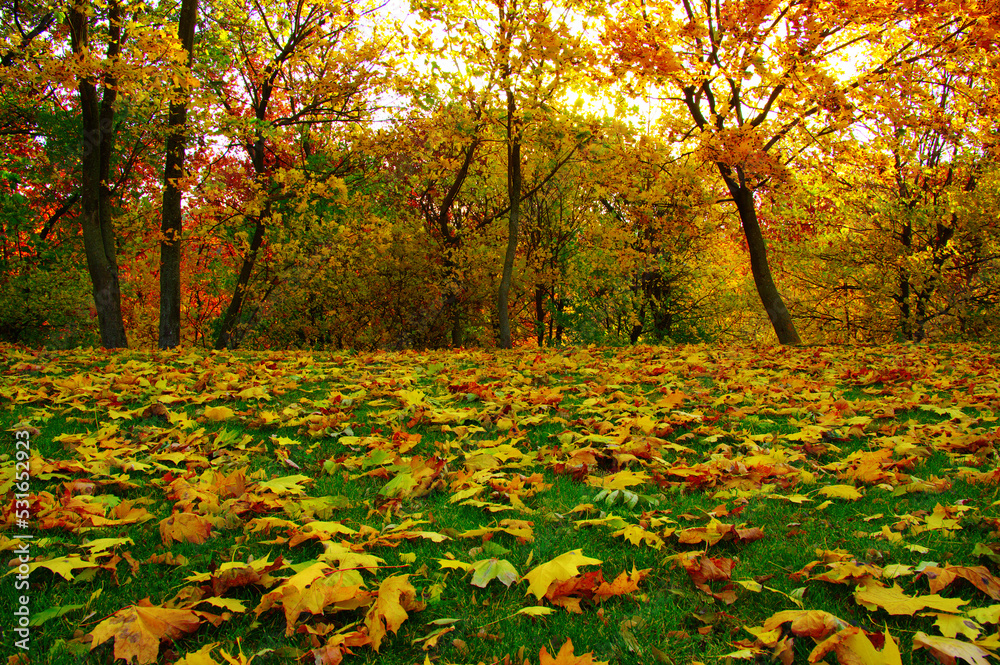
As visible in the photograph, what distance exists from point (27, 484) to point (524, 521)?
2.07 meters

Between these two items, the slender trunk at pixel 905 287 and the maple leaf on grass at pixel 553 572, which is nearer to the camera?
the maple leaf on grass at pixel 553 572

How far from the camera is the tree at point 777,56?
8.49 metres

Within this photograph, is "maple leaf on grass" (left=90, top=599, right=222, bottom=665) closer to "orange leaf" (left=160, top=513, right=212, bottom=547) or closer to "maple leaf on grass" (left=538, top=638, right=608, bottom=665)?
"orange leaf" (left=160, top=513, right=212, bottom=547)

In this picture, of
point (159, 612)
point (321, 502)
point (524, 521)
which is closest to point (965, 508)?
point (524, 521)

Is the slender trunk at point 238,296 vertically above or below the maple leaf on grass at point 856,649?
above

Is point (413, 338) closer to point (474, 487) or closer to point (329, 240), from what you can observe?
point (329, 240)

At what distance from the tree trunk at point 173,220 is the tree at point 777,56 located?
23.2ft

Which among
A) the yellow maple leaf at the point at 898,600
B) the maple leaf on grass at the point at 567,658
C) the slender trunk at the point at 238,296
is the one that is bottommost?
the maple leaf on grass at the point at 567,658

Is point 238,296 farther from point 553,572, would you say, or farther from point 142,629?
point 553,572

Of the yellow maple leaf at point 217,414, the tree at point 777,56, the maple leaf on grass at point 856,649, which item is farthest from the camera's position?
the tree at point 777,56

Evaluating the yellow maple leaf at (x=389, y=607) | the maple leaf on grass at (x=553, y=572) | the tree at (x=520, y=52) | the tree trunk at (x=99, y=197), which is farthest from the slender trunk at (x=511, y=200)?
the yellow maple leaf at (x=389, y=607)

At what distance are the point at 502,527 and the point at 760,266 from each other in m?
9.93

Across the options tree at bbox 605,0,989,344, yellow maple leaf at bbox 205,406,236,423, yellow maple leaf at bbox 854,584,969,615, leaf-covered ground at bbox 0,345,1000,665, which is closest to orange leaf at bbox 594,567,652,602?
leaf-covered ground at bbox 0,345,1000,665

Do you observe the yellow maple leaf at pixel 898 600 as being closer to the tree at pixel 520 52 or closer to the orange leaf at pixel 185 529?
the orange leaf at pixel 185 529
